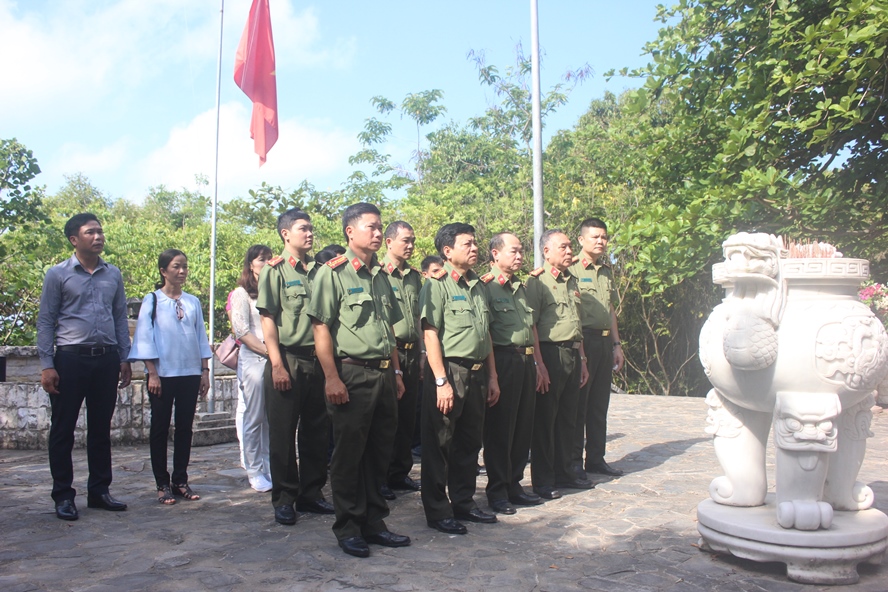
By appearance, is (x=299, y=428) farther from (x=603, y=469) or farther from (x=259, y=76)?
(x=259, y=76)

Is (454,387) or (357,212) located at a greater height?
(357,212)

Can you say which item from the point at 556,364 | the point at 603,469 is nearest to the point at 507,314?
the point at 556,364

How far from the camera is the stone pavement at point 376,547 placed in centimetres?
371

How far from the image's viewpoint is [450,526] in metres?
4.63

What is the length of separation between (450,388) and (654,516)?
157 cm

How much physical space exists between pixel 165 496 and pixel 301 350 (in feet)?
4.97

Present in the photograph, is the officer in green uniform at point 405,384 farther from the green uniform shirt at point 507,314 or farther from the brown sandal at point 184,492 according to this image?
the brown sandal at point 184,492

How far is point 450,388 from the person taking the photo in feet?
15.2

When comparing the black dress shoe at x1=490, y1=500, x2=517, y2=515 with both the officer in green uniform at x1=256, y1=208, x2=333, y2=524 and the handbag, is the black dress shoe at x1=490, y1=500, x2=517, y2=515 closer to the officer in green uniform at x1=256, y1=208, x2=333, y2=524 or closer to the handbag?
the officer in green uniform at x1=256, y1=208, x2=333, y2=524

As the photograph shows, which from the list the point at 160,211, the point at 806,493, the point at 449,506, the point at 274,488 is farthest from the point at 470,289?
the point at 160,211

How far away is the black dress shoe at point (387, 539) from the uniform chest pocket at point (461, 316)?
1.28 m

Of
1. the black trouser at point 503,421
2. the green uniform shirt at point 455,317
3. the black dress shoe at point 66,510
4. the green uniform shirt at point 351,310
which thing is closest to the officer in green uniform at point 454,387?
the green uniform shirt at point 455,317

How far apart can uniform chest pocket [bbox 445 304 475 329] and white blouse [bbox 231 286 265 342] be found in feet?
5.45

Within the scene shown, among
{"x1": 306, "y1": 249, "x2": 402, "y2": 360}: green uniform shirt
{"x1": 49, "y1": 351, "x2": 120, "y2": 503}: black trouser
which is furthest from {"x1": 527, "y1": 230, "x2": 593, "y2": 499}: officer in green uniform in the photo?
{"x1": 49, "y1": 351, "x2": 120, "y2": 503}: black trouser
